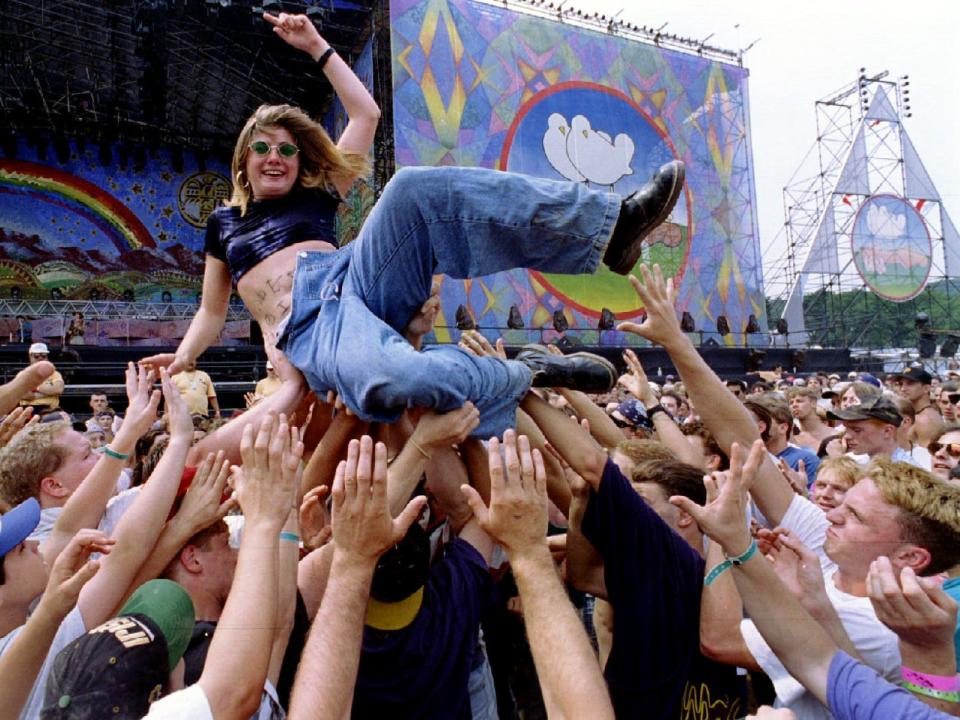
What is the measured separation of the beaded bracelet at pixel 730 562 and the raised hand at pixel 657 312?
0.60 m

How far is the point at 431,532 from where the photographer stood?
1921mm

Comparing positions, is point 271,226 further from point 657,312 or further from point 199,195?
point 199,195

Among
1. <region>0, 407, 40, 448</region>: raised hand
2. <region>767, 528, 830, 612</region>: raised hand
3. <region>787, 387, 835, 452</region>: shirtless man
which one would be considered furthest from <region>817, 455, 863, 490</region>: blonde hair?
<region>0, 407, 40, 448</region>: raised hand

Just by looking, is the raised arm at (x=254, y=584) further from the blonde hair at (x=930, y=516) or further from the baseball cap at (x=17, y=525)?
the blonde hair at (x=930, y=516)

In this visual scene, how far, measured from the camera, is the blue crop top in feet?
7.11

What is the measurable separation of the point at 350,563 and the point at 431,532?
2.22 feet

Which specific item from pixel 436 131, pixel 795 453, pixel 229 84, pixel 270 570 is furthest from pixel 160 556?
pixel 229 84

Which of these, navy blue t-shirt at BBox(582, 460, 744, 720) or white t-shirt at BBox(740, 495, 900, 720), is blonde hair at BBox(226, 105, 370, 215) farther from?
white t-shirt at BBox(740, 495, 900, 720)

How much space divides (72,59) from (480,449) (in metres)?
14.6

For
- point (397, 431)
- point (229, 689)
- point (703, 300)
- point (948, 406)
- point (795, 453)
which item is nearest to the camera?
point (229, 689)

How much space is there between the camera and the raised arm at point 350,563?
1.19 metres

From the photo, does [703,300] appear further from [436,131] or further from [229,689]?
[229,689]

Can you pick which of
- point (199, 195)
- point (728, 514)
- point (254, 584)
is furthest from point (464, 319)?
point (254, 584)

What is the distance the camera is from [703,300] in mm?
15438
